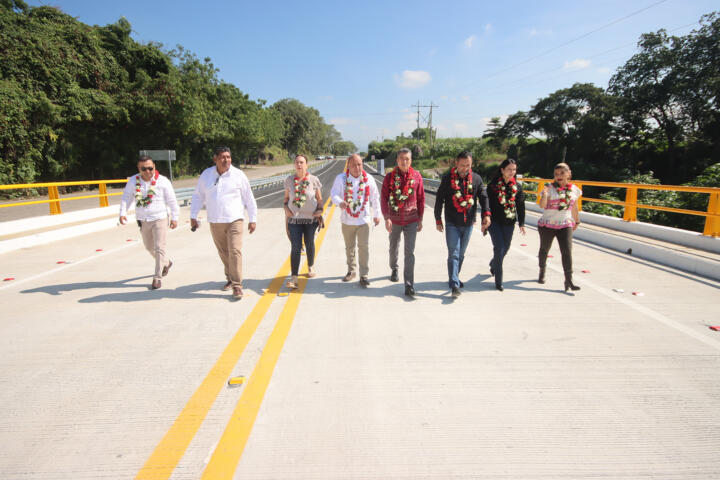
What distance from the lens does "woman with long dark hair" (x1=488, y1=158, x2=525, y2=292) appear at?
225 inches

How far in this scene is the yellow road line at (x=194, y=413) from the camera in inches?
91.9

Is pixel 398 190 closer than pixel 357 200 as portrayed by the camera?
Yes

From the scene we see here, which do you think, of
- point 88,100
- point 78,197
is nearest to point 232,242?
point 78,197

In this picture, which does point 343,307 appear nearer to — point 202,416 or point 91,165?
point 202,416

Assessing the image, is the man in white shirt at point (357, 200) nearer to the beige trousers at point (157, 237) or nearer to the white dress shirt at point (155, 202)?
the white dress shirt at point (155, 202)

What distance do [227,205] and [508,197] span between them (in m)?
3.85

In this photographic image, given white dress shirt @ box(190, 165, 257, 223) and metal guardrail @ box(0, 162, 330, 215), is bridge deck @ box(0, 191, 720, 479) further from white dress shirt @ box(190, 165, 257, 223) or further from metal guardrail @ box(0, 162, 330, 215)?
metal guardrail @ box(0, 162, 330, 215)

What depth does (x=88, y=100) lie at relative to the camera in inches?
1003

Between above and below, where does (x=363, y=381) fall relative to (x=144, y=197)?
below

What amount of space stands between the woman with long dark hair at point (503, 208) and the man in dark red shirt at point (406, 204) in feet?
3.64

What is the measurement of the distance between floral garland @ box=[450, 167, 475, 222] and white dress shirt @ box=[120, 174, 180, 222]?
393cm

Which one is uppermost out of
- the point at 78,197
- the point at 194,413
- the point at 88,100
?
the point at 88,100

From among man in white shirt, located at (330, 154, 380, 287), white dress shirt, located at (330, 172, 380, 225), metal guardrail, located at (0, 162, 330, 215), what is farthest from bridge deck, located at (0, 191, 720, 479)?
metal guardrail, located at (0, 162, 330, 215)

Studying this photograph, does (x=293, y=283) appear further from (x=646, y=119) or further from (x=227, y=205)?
(x=646, y=119)
